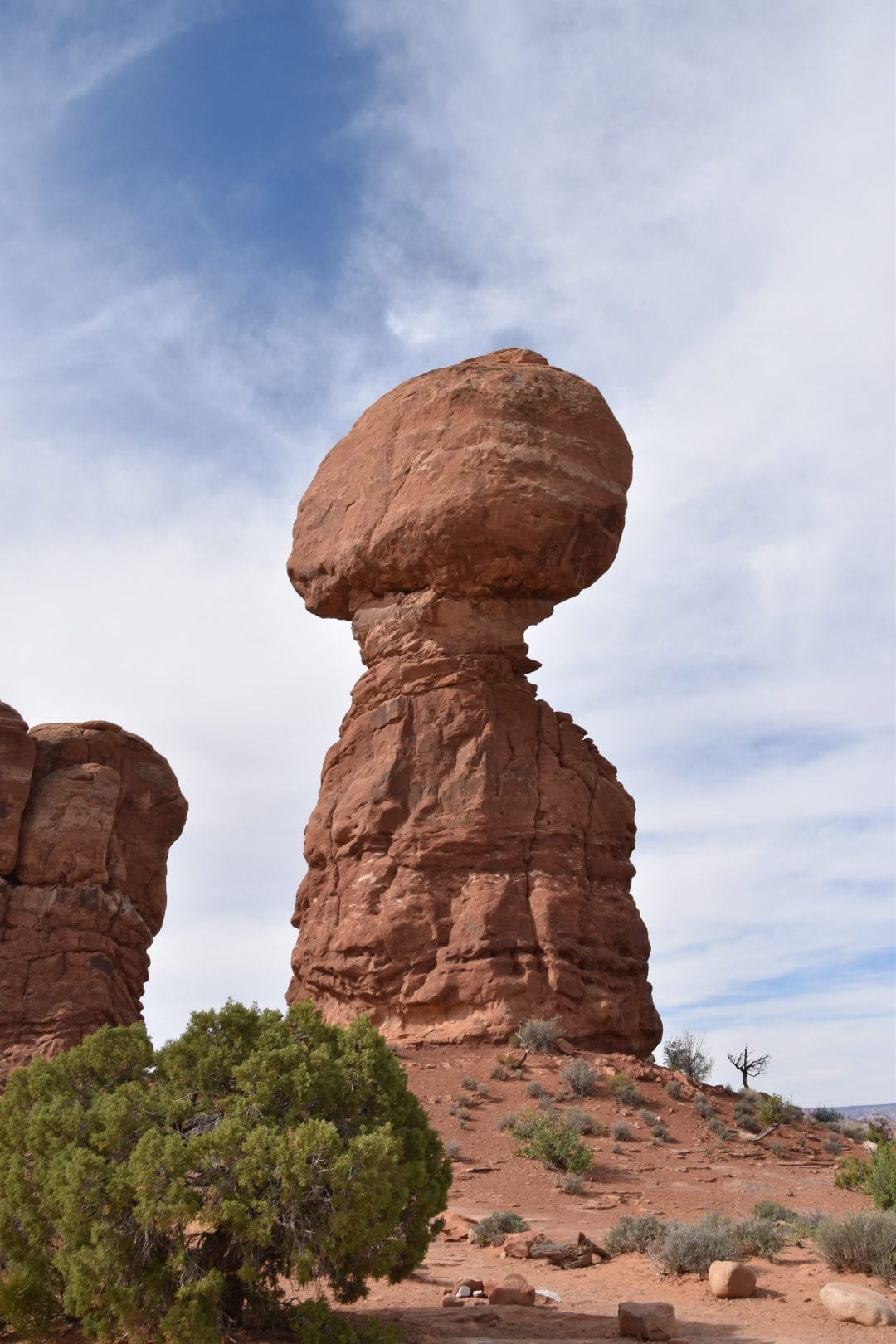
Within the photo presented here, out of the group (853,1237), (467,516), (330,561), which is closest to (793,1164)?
(853,1237)

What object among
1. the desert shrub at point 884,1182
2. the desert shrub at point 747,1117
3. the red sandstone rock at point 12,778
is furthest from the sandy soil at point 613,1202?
the red sandstone rock at point 12,778

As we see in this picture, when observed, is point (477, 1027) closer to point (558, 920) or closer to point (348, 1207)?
point (558, 920)

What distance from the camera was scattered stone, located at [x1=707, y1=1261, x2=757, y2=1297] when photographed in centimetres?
1016

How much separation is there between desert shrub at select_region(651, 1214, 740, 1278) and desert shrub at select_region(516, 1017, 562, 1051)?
8.75m

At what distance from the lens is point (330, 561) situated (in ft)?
86.9

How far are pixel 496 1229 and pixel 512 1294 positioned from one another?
2623 millimetres

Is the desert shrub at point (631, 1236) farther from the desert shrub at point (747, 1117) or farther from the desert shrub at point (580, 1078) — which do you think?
the desert shrub at point (747, 1117)

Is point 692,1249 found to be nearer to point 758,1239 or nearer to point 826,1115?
point 758,1239

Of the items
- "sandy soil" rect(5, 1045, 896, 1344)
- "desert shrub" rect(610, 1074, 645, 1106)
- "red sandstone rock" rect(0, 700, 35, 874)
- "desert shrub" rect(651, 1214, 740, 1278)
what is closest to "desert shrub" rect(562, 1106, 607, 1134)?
"sandy soil" rect(5, 1045, 896, 1344)

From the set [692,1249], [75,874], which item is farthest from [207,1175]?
[75,874]

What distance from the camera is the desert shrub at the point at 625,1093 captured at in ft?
61.7

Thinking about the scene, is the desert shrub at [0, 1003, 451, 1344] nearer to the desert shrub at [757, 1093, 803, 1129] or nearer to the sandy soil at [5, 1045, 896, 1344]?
the sandy soil at [5, 1045, 896, 1344]

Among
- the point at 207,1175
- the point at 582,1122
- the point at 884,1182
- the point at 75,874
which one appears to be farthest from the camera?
the point at 75,874

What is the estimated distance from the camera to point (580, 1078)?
1878cm
